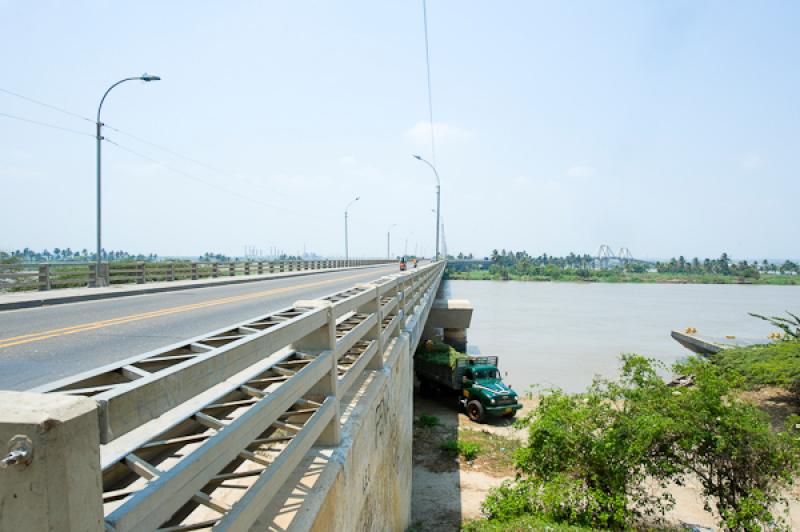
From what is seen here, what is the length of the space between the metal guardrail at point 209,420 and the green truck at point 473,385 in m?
18.5

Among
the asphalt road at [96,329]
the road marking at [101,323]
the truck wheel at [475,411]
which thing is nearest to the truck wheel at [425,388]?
the truck wheel at [475,411]

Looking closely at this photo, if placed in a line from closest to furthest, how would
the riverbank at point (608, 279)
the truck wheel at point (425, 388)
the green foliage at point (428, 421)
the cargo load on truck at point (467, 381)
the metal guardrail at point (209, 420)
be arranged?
Result: the metal guardrail at point (209, 420)
the green foliage at point (428, 421)
the cargo load on truck at point (467, 381)
the truck wheel at point (425, 388)
the riverbank at point (608, 279)

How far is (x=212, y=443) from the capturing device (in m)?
2.11

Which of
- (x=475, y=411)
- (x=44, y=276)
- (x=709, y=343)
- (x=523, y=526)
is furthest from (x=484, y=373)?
(x=44, y=276)

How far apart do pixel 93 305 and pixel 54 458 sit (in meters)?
14.7

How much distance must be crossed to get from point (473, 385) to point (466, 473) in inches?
254

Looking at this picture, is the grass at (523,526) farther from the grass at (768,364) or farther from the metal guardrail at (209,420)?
the grass at (768,364)

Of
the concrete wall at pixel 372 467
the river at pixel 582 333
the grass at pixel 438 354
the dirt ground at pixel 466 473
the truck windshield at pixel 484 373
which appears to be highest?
the concrete wall at pixel 372 467

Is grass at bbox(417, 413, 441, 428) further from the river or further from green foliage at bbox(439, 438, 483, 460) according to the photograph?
the river

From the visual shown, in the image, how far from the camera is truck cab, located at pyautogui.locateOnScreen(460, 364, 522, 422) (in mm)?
22125

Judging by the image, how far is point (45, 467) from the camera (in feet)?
3.95

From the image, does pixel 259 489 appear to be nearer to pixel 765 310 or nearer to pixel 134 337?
pixel 134 337

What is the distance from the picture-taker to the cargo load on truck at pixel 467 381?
22250 millimetres

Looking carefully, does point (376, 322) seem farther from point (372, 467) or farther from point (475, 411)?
point (475, 411)
